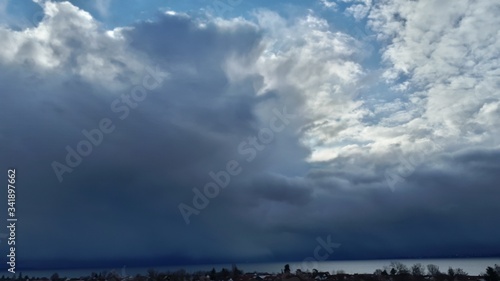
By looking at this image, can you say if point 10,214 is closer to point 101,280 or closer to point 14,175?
point 14,175


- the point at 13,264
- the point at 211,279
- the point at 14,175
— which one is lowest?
the point at 211,279

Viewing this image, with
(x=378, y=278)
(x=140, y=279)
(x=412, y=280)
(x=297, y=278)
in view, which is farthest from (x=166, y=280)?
(x=412, y=280)

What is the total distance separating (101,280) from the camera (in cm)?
12294

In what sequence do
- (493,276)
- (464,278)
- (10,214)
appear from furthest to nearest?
(464,278) < (493,276) < (10,214)

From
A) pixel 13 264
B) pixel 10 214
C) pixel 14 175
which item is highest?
pixel 14 175

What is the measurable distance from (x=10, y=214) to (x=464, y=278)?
92024mm

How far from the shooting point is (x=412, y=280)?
93625 millimetres

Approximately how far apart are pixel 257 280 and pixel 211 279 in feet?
67.9

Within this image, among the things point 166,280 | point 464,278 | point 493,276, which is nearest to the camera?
point 493,276

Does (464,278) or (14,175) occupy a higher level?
(14,175)

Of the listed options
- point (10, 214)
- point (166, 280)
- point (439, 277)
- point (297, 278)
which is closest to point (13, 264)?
point (10, 214)

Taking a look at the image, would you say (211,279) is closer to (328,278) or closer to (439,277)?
(328,278)

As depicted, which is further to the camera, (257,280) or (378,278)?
(257,280)

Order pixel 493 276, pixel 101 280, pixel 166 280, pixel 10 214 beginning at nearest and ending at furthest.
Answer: pixel 10 214, pixel 493 276, pixel 166 280, pixel 101 280
